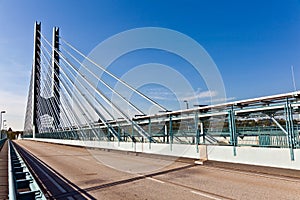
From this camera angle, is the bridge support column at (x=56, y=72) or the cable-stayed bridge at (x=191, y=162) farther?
the bridge support column at (x=56, y=72)

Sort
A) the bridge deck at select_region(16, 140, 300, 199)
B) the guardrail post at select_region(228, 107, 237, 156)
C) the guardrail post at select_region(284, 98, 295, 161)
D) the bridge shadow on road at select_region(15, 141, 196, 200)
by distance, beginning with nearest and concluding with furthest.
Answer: the bridge deck at select_region(16, 140, 300, 199) < the bridge shadow on road at select_region(15, 141, 196, 200) < the guardrail post at select_region(284, 98, 295, 161) < the guardrail post at select_region(228, 107, 237, 156)

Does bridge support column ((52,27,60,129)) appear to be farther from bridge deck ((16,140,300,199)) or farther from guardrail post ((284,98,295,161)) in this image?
guardrail post ((284,98,295,161))

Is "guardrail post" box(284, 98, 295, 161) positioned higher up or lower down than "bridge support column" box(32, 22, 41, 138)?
lower down

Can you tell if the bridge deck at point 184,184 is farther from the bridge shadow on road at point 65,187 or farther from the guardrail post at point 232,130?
the guardrail post at point 232,130

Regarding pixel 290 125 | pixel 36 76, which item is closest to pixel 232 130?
pixel 290 125

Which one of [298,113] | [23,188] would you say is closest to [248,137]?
[298,113]

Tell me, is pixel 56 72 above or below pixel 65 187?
above

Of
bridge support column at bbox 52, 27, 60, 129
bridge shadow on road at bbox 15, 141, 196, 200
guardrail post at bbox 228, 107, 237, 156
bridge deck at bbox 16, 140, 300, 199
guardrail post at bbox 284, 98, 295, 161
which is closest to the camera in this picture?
bridge deck at bbox 16, 140, 300, 199

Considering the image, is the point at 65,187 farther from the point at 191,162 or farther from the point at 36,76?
the point at 36,76

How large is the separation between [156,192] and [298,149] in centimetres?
469

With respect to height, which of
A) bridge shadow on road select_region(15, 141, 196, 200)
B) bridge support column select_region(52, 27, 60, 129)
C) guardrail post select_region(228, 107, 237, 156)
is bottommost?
bridge shadow on road select_region(15, 141, 196, 200)

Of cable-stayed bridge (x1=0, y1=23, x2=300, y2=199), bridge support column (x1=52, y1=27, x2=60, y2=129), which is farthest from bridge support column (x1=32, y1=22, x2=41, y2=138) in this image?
cable-stayed bridge (x1=0, y1=23, x2=300, y2=199)

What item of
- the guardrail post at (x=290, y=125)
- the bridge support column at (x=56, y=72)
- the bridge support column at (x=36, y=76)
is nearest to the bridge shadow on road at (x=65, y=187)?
the guardrail post at (x=290, y=125)

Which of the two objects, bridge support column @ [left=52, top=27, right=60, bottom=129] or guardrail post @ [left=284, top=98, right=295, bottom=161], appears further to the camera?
bridge support column @ [left=52, top=27, right=60, bottom=129]
